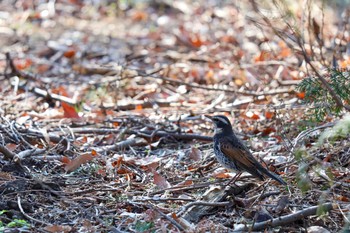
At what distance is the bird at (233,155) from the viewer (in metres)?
5.65

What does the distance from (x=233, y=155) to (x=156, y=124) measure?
202cm

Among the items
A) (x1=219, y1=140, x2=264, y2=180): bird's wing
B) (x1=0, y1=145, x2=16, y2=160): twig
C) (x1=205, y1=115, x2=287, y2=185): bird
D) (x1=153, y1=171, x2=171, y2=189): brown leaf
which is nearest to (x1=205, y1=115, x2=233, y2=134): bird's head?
(x1=205, y1=115, x2=287, y2=185): bird

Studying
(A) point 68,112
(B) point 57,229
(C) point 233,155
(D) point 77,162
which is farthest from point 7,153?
(A) point 68,112

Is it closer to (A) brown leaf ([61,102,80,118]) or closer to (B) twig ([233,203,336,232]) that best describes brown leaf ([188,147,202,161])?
(A) brown leaf ([61,102,80,118])

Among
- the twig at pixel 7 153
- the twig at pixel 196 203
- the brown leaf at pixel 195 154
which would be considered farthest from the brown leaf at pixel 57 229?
the brown leaf at pixel 195 154

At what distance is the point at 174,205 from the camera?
5.52 m

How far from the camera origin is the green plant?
18.2 ft

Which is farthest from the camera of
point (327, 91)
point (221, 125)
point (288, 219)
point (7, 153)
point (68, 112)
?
point (68, 112)

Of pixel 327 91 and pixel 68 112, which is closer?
pixel 327 91

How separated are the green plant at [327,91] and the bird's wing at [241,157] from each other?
0.64 metres

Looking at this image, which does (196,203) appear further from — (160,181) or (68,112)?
(68,112)

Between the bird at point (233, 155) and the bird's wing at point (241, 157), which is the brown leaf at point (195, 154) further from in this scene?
the bird's wing at point (241, 157)

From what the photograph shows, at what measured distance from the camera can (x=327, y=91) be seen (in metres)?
5.77

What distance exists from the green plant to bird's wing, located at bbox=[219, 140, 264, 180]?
2.11 ft
